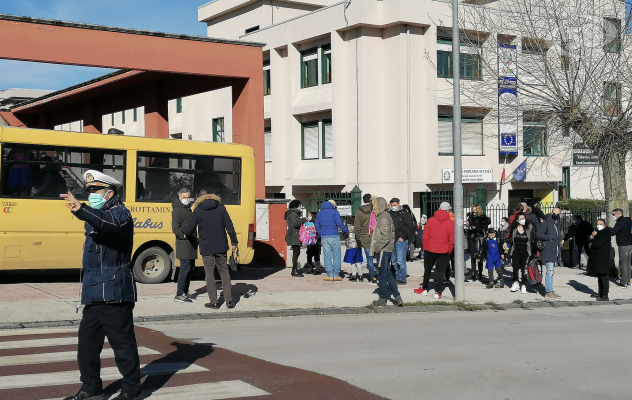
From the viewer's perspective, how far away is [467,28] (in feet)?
87.9

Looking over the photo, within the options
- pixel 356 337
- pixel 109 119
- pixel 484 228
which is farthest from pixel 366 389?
pixel 109 119

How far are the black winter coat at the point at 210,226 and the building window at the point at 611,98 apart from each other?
475 inches

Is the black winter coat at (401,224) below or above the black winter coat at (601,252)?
above

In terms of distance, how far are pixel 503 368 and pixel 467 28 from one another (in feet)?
68.5

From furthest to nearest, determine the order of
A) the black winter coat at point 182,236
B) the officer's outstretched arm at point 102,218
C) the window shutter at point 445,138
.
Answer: the window shutter at point 445,138 < the black winter coat at point 182,236 < the officer's outstretched arm at point 102,218

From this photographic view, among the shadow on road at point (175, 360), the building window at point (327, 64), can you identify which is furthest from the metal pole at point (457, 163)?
the building window at point (327, 64)

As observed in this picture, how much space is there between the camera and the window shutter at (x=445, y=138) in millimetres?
31781

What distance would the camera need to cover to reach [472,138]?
32.7 metres

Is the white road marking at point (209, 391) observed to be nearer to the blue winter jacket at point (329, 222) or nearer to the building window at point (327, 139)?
the blue winter jacket at point (329, 222)

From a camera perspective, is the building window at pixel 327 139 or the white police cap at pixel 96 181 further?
the building window at pixel 327 139

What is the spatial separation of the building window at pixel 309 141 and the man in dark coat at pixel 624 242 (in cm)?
1717

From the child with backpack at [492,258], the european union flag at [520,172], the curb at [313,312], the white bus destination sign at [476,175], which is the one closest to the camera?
the curb at [313,312]

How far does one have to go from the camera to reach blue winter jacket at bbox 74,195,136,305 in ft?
19.2

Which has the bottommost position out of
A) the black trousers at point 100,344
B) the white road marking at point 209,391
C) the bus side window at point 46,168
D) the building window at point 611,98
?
the white road marking at point 209,391
